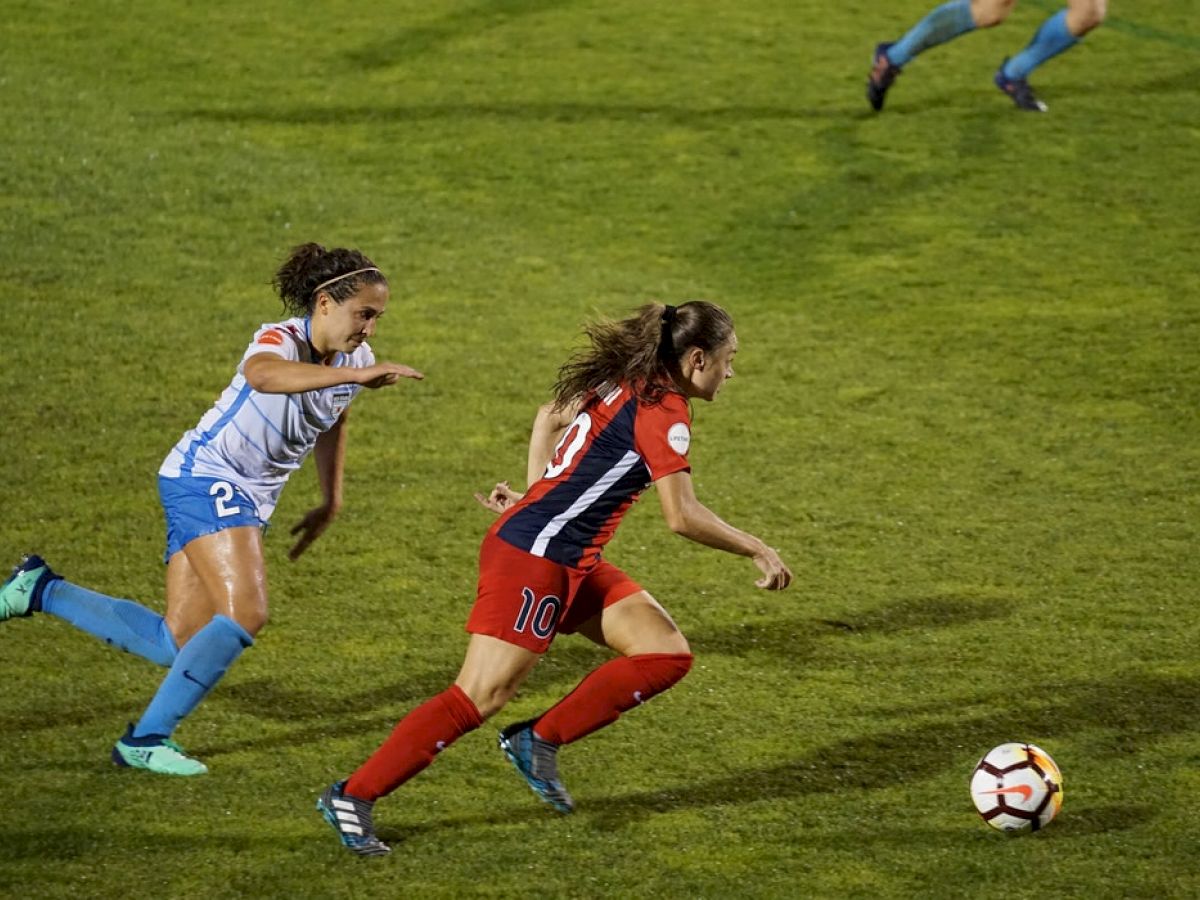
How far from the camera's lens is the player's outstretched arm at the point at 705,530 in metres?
4.94

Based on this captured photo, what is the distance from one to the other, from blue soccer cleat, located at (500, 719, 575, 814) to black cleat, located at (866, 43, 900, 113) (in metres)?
7.86

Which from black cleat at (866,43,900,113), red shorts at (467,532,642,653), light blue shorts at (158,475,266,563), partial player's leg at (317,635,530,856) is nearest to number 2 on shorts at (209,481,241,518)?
light blue shorts at (158,475,266,563)

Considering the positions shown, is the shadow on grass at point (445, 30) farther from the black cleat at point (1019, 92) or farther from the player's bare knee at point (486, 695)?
the player's bare knee at point (486, 695)

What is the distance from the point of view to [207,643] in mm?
5363

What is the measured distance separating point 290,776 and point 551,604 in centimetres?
110

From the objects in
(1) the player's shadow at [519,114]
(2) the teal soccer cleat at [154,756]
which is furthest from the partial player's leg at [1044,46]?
(2) the teal soccer cleat at [154,756]

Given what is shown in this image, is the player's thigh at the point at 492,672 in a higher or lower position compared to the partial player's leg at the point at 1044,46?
lower

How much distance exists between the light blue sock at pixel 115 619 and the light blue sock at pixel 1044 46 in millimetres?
8058

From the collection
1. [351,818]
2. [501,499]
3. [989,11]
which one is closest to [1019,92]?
[989,11]

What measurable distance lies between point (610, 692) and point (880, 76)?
7.89 meters

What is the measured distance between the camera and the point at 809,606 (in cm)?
690

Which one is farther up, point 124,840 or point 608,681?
point 608,681

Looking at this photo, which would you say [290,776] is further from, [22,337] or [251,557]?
[22,337]

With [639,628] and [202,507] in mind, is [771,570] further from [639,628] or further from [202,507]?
[202,507]
